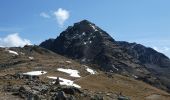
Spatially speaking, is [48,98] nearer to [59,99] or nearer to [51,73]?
[59,99]

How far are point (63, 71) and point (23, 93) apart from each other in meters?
106

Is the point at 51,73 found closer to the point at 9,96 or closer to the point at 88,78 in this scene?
the point at 88,78

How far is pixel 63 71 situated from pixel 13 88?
10130cm

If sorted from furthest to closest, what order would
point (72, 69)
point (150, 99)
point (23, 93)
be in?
point (72, 69)
point (150, 99)
point (23, 93)

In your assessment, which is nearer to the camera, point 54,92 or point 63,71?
point 54,92

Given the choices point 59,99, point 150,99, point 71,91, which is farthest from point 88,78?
point 59,99

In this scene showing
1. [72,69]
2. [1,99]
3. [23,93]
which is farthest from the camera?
[72,69]

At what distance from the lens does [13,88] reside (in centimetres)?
7506

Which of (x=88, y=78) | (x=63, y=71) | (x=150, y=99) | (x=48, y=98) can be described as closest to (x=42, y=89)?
(x=48, y=98)

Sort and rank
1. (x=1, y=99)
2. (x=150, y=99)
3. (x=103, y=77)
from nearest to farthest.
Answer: (x=1, y=99), (x=150, y=99), (x=103, y=77)

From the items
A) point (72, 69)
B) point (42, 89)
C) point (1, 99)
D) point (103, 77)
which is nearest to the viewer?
point (1, 99)

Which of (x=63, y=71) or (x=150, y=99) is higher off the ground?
(x=63, y=71)

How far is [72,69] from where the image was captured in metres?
187

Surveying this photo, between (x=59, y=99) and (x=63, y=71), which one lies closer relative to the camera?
(x=59, y=99)
